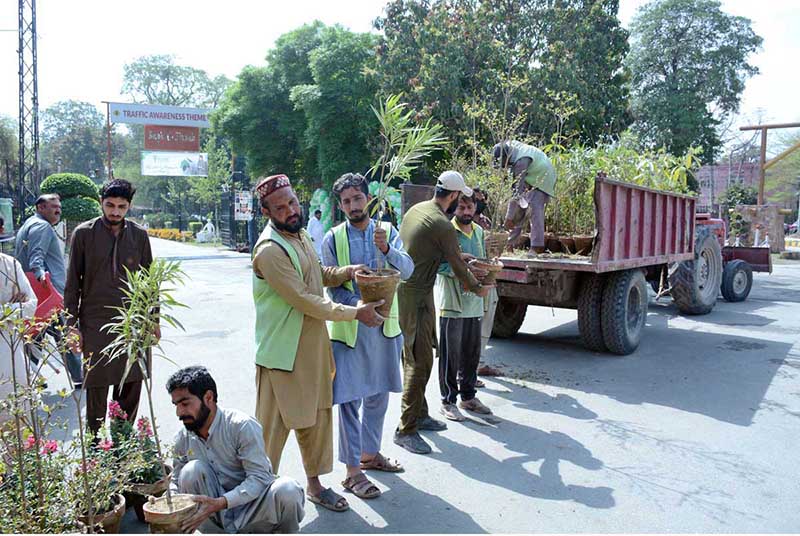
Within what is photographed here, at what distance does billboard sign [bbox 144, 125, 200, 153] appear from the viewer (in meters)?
32.2

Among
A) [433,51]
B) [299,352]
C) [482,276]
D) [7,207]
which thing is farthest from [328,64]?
[299,352]

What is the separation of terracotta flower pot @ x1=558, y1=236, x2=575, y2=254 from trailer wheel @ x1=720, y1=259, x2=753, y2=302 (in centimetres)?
535

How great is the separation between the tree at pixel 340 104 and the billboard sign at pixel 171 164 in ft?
50.6

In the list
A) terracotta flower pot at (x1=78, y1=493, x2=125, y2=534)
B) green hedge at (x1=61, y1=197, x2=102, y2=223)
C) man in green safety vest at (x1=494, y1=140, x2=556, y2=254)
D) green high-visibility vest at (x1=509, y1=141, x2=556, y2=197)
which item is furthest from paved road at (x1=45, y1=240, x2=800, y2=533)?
green hedge at (x1=61, y1=197, x2=102, y2=223)

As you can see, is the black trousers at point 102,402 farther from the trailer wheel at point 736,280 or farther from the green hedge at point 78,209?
the green hedge at point 78,209

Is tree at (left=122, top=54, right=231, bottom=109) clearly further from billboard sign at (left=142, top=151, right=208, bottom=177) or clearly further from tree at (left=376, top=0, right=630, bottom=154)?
tree at (left=376, top=0, right=630, bottom=154)

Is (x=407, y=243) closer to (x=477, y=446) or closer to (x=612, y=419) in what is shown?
(x=477, y=446)

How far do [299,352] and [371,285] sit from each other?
0.49 m

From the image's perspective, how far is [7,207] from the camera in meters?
17.6

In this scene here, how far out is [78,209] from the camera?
14.3 metres

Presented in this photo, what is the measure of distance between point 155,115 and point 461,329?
3097 centimetres

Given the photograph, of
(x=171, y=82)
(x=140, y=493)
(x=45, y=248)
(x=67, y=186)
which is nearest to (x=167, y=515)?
(x=140, y=493)

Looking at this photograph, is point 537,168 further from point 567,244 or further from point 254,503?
point 254,503

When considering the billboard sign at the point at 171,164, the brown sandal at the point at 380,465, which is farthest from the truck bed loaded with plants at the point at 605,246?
the billboard sign at the point at 171,164
